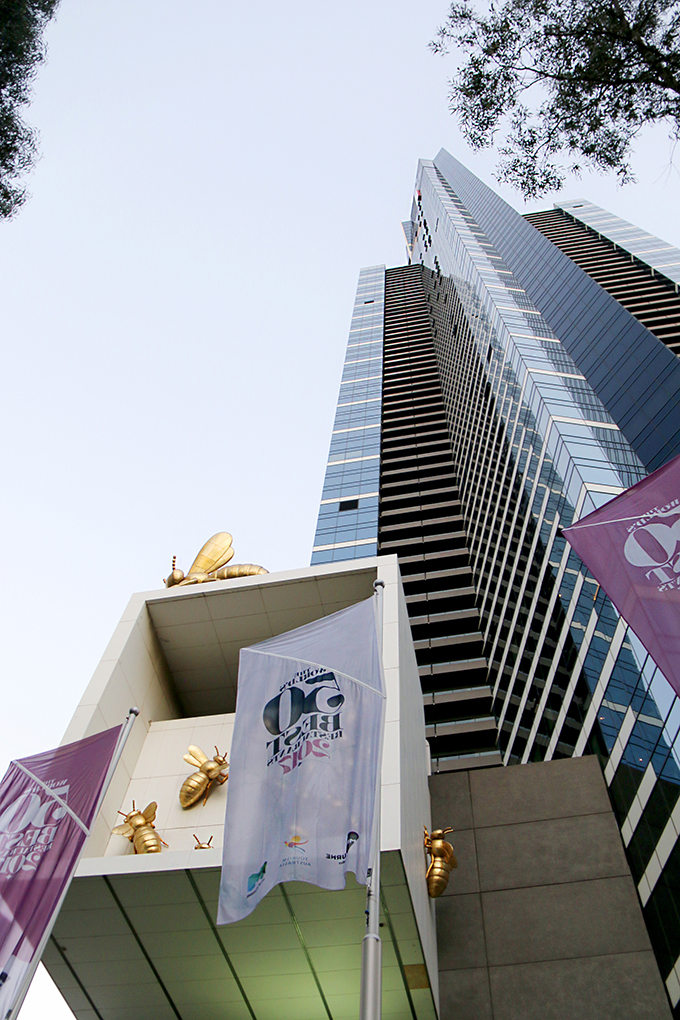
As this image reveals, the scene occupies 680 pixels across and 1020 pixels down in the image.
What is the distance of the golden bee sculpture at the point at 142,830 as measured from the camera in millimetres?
17703

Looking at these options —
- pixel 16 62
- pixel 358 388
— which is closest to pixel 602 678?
pixel 16 62

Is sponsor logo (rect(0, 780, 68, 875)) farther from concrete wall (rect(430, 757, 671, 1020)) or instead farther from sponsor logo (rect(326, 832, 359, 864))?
concrete wall (rect(430, 757, 671, 1020))

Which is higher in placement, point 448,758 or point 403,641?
point 403,641

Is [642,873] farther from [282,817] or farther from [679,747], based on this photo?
[282,817]

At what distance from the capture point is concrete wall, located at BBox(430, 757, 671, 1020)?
1791 centimetres

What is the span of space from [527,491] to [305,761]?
156 feet

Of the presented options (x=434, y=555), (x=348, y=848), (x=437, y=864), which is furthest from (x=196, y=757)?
(x=434, y=555)

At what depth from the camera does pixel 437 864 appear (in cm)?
1888

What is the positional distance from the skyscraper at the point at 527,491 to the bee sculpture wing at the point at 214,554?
13.6 metres

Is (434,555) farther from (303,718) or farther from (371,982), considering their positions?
(371,982)

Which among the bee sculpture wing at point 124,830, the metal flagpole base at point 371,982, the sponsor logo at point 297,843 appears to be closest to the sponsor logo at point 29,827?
the sponsor logo at point 297,843

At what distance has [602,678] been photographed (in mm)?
35812

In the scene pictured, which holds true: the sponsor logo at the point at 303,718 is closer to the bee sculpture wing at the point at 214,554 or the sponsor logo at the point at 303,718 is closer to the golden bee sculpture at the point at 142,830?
the golden bee sculpture at the point at 142,830

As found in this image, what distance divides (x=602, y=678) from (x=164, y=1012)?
2370 cm
